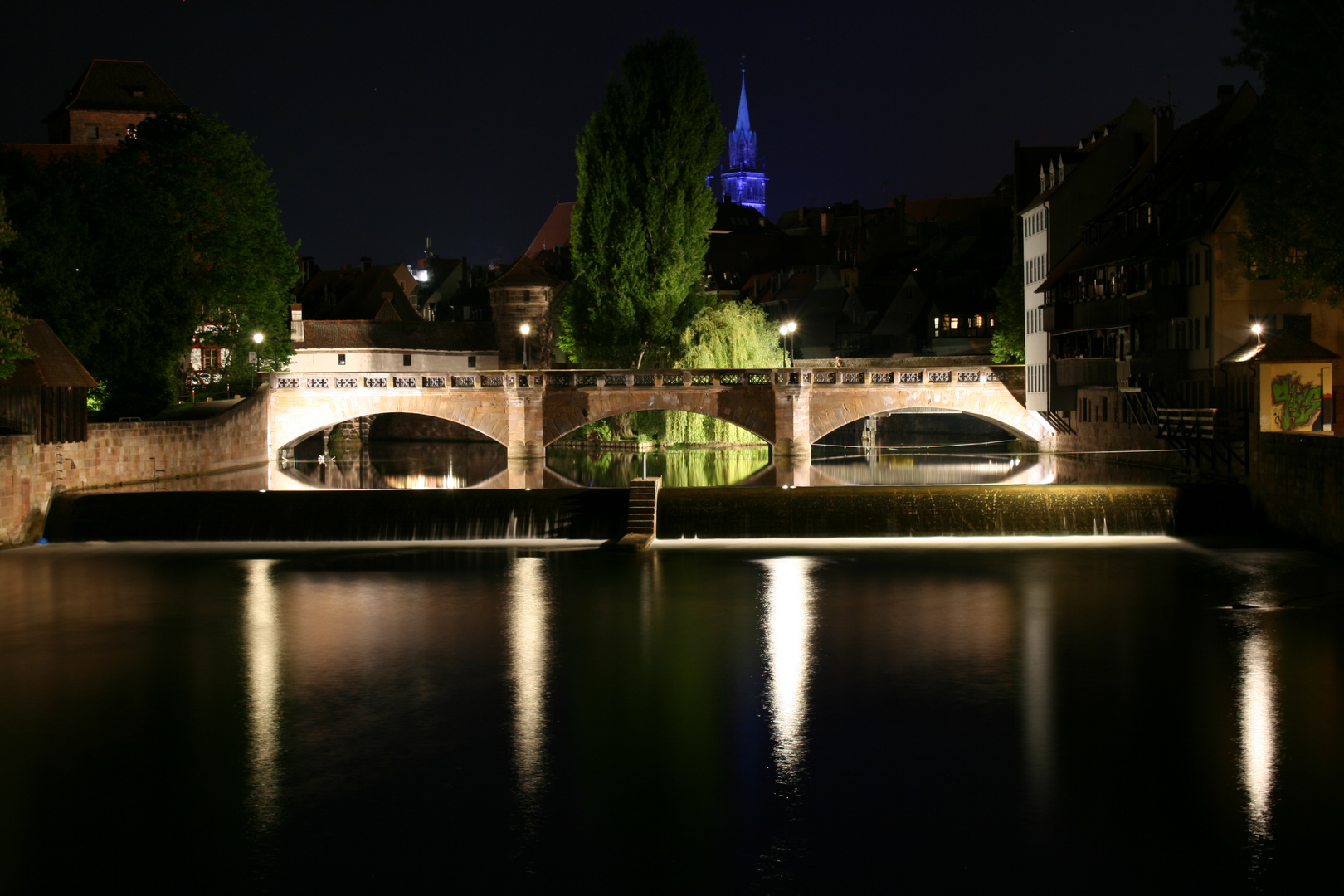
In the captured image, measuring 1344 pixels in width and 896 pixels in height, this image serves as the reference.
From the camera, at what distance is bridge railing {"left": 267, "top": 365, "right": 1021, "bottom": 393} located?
56.3 m

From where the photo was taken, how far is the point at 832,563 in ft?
96.1

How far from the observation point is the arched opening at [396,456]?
51594 mm

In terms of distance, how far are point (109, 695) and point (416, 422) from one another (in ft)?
214

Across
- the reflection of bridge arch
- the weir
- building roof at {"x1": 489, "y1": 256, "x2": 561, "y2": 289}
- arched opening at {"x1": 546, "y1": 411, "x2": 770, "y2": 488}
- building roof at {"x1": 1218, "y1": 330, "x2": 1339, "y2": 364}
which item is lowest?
the weir

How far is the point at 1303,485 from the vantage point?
99.3ft

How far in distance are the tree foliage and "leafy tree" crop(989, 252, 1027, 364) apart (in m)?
35.6

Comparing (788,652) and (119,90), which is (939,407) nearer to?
(788,652)

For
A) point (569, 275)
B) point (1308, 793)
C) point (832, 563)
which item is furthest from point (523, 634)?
point (569, 275)

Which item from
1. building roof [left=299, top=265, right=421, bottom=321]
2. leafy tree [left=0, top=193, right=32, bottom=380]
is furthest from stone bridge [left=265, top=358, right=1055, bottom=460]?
building roof [left=299, top=265, right=421, bottom=321]

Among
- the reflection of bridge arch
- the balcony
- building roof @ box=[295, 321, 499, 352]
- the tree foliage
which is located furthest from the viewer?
building roof @ box=[295, 321, 499, 352]

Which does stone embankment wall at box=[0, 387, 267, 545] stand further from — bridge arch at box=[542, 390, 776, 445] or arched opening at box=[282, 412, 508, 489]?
bridge arch at box=[542, 390, 776, 445]

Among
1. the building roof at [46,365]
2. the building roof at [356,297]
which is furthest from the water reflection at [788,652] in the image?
the building roof at [356,297]

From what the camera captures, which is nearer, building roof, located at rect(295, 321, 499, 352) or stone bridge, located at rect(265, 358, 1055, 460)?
stone bridge, located at rect(265, 358, 1055, 460)

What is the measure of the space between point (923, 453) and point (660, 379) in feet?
47.8
